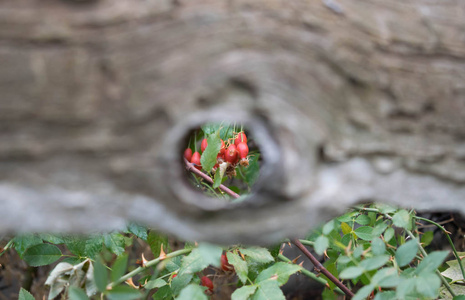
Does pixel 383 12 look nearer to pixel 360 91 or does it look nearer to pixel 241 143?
pixel 360 91

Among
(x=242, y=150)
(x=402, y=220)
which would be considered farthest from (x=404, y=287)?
(x=242, y=150)

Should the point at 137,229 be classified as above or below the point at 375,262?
below

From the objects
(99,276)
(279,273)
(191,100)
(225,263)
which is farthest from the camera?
(225,263)

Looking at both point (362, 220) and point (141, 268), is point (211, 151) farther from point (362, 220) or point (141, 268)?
point (362, 220)

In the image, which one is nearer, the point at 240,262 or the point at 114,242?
the point at 240,262

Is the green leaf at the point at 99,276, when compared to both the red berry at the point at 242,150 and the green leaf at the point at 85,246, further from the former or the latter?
the red berry at the point at 242,150

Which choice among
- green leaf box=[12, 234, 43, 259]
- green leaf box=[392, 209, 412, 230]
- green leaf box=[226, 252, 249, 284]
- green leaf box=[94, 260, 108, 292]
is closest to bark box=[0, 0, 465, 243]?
green leaf box=[94, 260, 108, 292]

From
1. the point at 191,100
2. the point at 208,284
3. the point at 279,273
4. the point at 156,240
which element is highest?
the point at 191,100

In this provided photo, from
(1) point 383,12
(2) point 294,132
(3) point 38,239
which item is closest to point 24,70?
(2) point 294,132
